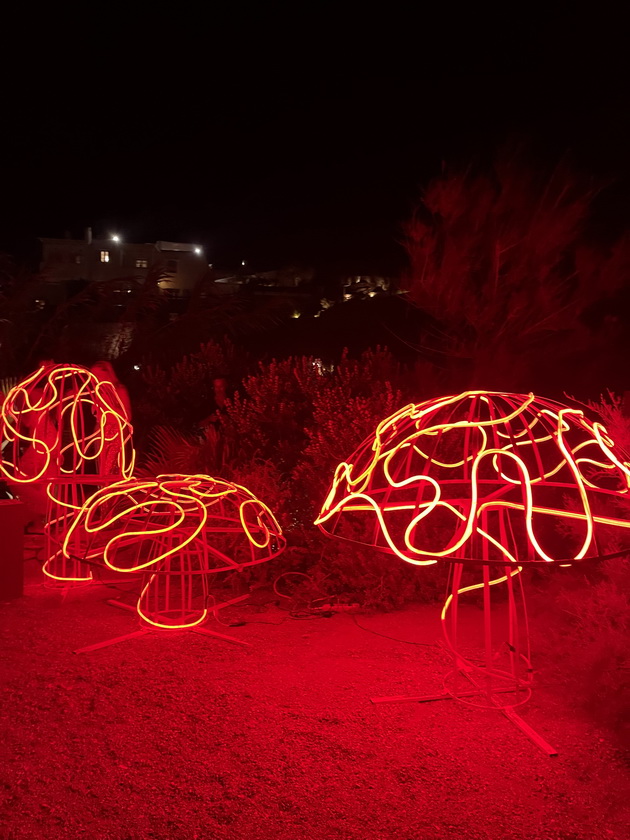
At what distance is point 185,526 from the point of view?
19.4 feet

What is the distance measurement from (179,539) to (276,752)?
249 centimetres

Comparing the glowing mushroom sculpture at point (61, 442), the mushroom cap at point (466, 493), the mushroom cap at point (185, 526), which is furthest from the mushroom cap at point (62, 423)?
the mushroom cap at point (466, 493)

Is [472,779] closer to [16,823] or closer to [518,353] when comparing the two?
[16,823]

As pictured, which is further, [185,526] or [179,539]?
[185,526]

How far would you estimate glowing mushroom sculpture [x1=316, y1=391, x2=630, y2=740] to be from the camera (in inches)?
129

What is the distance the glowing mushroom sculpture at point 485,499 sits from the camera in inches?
129

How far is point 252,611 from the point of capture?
5484 millimetres

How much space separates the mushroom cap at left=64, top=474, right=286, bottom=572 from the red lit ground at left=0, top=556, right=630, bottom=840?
0.65m

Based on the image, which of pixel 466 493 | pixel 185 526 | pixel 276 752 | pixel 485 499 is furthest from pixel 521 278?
pixel 276 752

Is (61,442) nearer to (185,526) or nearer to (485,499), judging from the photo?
(185,526)

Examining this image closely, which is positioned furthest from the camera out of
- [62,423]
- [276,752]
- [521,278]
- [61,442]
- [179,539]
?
[521,278]

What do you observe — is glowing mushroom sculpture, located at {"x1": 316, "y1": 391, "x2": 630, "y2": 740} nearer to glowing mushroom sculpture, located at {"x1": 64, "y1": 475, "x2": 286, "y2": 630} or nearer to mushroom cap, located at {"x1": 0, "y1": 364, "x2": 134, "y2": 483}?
glowing mushroom sculpture, located at {"x1": 64, "y1": 475, "x2": 286, "y2": 630}

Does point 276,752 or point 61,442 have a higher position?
point 61,442

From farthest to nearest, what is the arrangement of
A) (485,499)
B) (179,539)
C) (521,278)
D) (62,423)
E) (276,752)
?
(521,278) → (62,423) → (179,539) → (485,499) → (276,752)
